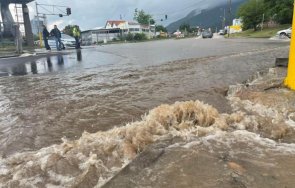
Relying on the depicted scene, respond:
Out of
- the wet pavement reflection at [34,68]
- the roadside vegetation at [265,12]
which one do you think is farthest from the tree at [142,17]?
the wet pavement reflection at [34,68]

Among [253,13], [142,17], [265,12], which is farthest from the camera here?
[142,17]

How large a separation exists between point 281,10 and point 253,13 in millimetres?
9609

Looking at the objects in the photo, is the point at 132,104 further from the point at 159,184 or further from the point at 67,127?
the point at 159,184

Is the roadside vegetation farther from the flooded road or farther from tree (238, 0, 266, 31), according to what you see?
the flooded road

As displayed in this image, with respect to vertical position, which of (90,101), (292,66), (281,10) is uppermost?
(281,10)

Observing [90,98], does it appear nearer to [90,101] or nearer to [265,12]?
[90,101]

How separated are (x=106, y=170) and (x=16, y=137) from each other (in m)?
1.61

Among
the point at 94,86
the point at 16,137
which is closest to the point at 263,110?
the point at 16,137

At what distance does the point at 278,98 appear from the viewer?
444 cm

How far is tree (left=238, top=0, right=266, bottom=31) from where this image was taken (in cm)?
5534

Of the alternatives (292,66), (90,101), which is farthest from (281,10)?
(90,101)

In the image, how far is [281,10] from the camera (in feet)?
155

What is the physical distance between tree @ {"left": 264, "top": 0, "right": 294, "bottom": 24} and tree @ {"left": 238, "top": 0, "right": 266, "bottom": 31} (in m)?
2.92

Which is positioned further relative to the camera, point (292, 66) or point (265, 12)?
point (265, 12)
